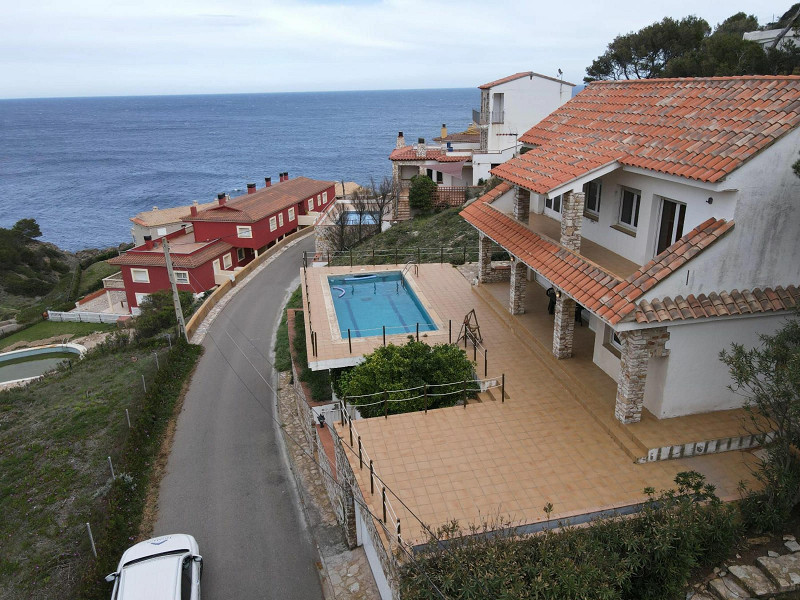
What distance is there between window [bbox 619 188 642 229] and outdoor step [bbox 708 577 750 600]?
9.07 metres

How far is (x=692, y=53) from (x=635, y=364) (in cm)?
3701

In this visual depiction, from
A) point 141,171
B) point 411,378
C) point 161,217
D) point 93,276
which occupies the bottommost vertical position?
point 93,276

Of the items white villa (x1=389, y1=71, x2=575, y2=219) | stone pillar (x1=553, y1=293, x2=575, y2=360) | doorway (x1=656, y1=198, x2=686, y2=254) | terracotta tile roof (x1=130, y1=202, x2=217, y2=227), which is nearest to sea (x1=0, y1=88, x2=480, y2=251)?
terracotta tile roof (x1=130, y1=202, x2=217, y2=227)

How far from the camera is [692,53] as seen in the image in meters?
40.1

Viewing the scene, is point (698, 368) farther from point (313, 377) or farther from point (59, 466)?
point (59, 466)

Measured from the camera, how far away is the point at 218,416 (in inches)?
854

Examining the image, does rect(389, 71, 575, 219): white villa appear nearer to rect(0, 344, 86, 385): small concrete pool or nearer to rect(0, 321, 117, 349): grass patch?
rect(0, 321, 117, 349): grass patch

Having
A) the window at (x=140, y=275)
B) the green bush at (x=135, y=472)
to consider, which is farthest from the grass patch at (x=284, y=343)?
the window at (x=140, y=275)

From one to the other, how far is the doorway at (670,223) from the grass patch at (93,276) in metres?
57.7

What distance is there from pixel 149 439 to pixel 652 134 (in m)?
18.6

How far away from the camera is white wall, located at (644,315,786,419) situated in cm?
1248

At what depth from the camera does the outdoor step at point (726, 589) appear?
9.14m

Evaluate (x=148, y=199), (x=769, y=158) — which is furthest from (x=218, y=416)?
(x=148, y=199)

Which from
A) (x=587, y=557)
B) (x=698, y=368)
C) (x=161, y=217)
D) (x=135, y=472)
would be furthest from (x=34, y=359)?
(x=698, y=368)
